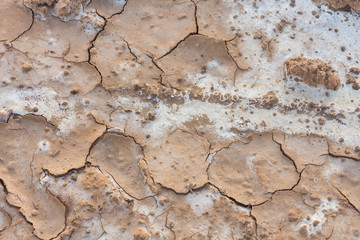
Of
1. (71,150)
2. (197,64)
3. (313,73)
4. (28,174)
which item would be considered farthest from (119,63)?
(313,73)

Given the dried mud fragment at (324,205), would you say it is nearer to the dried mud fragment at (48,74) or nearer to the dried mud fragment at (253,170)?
the dried mud fragment at (253,170)

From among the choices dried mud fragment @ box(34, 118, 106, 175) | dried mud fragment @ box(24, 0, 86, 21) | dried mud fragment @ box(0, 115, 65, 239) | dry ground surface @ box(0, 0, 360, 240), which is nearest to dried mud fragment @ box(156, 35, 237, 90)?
dry ground surface @ box(0, 0, 360, 240)

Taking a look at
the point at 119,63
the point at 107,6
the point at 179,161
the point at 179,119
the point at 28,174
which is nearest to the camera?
the point at 28,174

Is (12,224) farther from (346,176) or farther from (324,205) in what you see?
(346,176)

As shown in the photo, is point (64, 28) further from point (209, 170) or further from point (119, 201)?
point (209, 170)

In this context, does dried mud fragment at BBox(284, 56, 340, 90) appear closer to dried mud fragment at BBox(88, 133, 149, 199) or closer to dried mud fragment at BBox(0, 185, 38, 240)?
dried mud fragment at BBox(88, 133, 149, 199)

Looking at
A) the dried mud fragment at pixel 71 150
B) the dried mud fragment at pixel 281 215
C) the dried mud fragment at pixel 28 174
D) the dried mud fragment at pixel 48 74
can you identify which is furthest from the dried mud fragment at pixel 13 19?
the dried mud fragment at pixel 281 215
